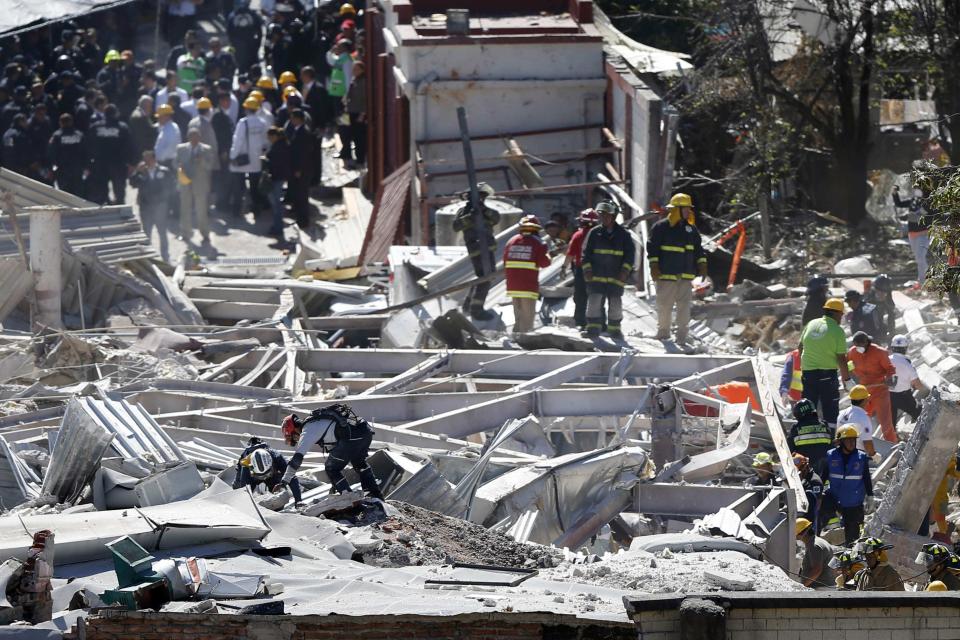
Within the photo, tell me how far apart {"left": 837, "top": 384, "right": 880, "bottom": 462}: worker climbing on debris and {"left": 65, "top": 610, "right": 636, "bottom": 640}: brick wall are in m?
6.77

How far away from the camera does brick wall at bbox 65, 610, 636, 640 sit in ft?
30.2

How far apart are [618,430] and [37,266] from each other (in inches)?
288

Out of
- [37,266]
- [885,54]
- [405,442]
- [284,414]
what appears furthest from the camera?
[885,54]

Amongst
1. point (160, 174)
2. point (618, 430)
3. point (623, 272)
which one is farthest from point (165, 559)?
point (160, 174)

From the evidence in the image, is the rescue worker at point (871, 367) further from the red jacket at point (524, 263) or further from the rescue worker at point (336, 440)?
the rescue worker at point (336, 440)

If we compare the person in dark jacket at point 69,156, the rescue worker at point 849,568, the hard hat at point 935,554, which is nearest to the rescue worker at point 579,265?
the rescue worker at point 849,568

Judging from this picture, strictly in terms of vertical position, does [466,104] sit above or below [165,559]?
above

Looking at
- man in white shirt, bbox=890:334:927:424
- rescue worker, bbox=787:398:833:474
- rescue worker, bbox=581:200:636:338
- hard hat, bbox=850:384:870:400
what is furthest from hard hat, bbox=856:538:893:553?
rescue worker, bbox=581:200:636:338

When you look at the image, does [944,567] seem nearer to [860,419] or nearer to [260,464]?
[860,419]

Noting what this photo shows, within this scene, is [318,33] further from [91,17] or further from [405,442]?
[405,442]

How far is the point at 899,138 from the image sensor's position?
26406 mm

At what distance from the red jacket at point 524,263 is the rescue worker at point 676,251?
40.6 inches

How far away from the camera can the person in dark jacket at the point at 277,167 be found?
24.3 m

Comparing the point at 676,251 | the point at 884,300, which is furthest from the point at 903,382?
the point at 676,251
